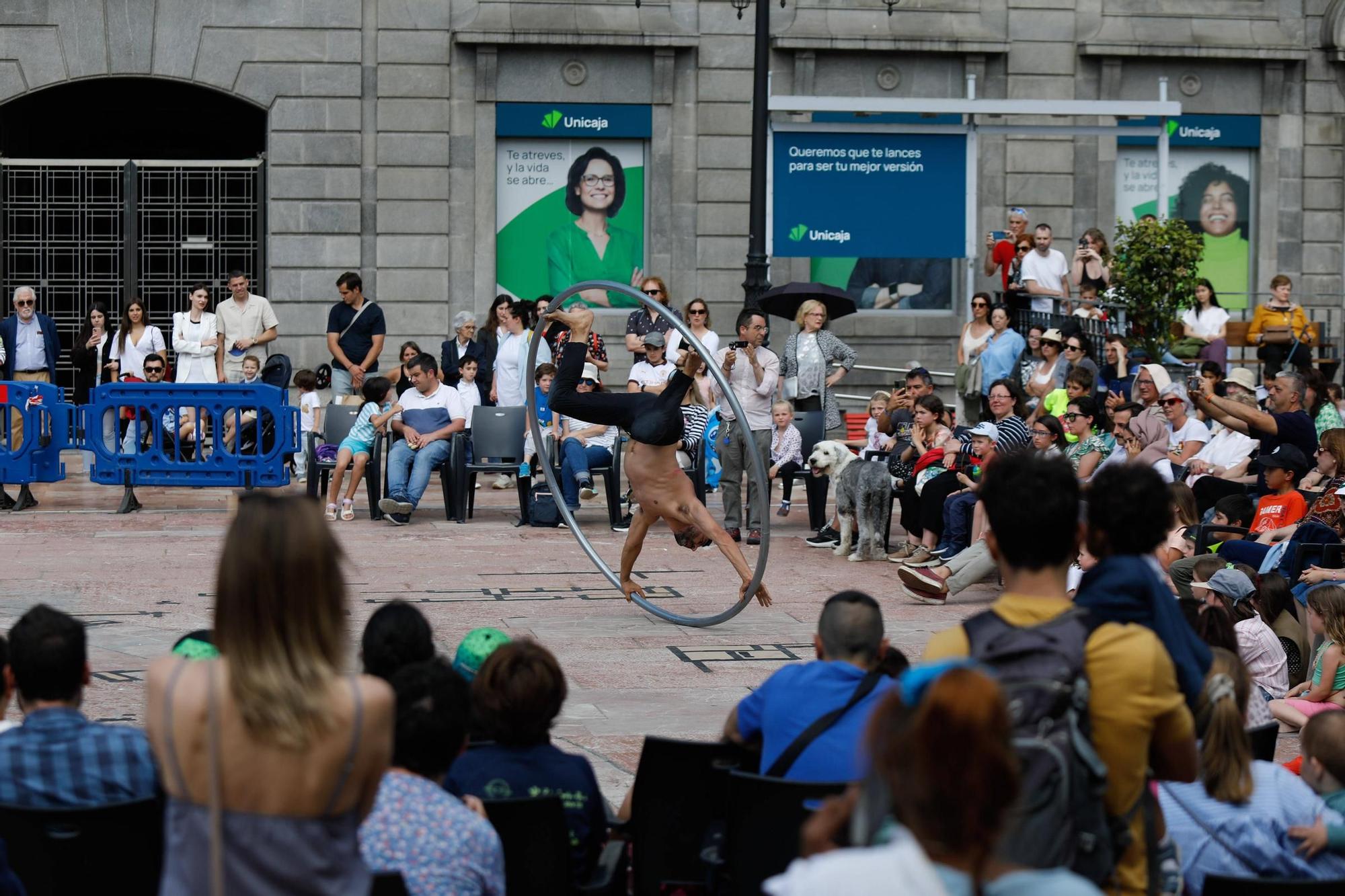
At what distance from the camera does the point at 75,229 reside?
75.0 feet

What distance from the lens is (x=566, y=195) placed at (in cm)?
2377

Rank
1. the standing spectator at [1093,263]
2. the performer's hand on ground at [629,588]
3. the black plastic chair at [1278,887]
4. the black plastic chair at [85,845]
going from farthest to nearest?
the standing spectator at [1093,263]
the performer's hand on ground at [629,588]
the black plastic chair at [85,845]
the black plastic chair at [1278,887]

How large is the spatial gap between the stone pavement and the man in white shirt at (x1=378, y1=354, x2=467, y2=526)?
26 cm

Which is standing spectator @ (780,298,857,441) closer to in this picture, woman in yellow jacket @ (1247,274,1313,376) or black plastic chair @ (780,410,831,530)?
black plastic chair @ (780,410,831,530)

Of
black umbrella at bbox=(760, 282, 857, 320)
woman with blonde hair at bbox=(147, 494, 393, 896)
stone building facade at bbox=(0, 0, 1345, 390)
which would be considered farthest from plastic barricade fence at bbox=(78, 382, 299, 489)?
woman with blonde hair at bbox=(147, 494, 393, 896)

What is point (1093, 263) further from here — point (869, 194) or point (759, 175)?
point (759, 175)

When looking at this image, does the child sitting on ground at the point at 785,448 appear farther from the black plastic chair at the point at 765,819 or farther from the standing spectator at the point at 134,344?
the black plastic chair at the point at 765,819

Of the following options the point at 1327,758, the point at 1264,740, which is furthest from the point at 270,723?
the point at 1264,740

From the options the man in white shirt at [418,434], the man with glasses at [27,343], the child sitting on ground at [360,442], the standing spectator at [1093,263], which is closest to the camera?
the man in white shirt at [418,434]

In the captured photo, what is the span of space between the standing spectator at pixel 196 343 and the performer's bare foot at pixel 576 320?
808 cm

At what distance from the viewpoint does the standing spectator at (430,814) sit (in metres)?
4.24

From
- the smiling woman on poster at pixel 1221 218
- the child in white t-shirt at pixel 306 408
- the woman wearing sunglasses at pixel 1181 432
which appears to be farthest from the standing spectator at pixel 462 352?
the smiling woman on poster at pixel 1221 218

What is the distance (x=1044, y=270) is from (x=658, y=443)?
1017 centimetres

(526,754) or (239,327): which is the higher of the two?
(239,327)
